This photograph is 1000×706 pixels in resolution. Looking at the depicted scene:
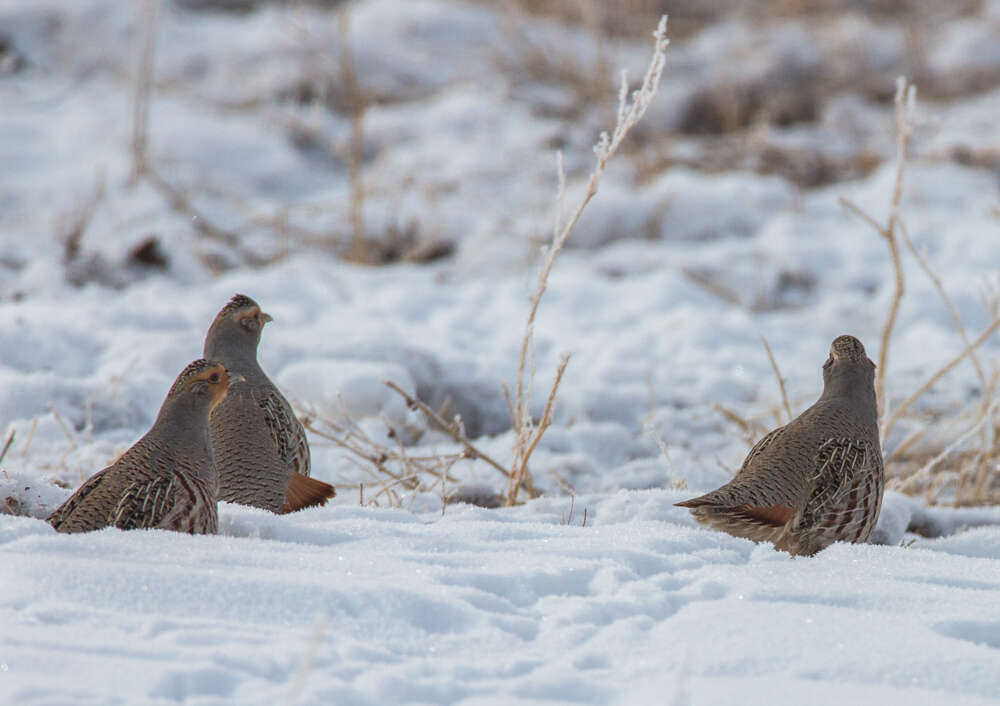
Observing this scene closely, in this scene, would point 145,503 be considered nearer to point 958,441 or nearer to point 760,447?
point 760,447

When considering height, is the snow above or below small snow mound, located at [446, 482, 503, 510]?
below

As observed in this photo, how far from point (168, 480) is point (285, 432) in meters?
0.69

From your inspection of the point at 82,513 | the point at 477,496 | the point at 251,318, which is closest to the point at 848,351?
the point at 477,496

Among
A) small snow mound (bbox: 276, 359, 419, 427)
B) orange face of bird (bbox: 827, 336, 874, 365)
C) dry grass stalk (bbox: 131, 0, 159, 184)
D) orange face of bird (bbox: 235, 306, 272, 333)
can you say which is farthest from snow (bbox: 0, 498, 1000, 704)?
dry grass stalk (bbox: 131, 0, 159, 184)

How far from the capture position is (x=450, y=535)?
2.47 m

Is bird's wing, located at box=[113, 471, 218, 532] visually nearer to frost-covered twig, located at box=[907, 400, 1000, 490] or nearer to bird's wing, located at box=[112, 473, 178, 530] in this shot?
bird's wing, located at box=[112, 473, 178, 530]

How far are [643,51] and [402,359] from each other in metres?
6.31

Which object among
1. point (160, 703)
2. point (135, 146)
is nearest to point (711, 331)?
point (135, 146)

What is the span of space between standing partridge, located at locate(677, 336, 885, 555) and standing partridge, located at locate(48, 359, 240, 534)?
110 cm

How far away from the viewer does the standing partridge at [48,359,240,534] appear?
7.59ft

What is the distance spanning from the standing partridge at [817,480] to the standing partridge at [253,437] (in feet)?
3.39

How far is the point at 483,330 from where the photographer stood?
233 inches

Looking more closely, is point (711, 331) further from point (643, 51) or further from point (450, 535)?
point (643, 51)

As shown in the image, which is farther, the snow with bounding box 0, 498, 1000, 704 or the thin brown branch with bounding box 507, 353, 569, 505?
the thin brown branch with bounding box 507, 353, 569, 505
